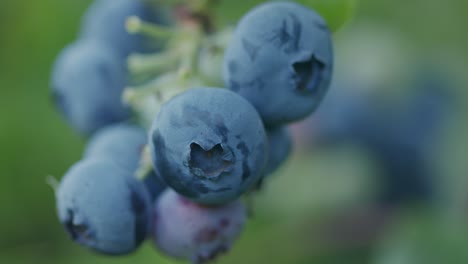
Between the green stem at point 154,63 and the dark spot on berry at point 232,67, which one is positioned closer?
the dark spot on berry at point 232,67

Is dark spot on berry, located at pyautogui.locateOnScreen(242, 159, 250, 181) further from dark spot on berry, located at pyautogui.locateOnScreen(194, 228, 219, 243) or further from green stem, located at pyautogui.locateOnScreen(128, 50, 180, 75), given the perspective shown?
green stem, located at pyautogui.locateOnScreen(128, 50, 180, 75)

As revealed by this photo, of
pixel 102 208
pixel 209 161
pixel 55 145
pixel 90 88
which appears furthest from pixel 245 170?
pixel 55 145

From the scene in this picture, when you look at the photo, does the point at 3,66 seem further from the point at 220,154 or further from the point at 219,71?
the point at 220,154

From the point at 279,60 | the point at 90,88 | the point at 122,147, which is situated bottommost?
the point at 122,147

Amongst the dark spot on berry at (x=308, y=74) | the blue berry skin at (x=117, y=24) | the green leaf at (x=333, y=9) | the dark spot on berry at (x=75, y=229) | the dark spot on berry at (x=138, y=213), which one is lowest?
the dark spot on berry at (x=75, y=229)

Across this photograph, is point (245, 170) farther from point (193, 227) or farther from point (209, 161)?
point (193, 227)

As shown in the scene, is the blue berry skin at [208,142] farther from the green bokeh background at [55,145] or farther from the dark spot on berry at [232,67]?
the green bokeh background at [55,145]

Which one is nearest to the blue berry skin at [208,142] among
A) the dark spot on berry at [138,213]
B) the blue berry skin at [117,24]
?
the dark spot on berry at [138,213]
